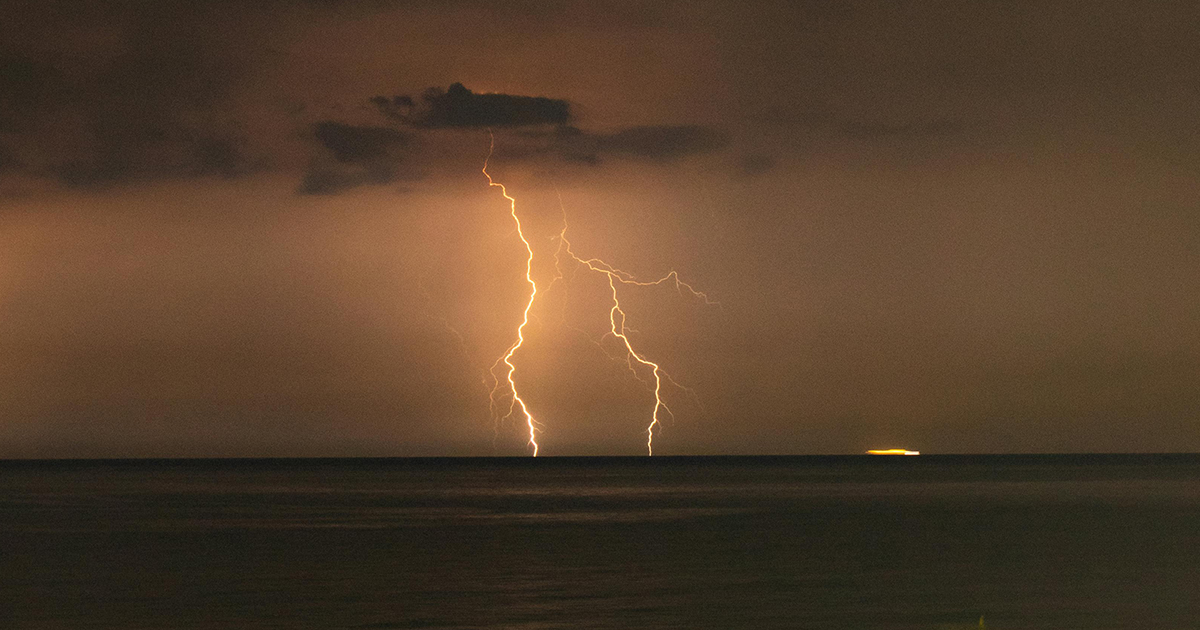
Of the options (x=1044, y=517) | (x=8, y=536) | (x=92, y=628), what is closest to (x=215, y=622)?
(x=92, y=628)

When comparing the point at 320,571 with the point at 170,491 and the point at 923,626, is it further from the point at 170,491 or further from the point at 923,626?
the point at 170,491

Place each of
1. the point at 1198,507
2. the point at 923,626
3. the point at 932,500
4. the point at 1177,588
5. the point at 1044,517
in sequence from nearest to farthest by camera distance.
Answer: the point at 923,626 < the point at 1177,588 < the point at 1044,517 < the point at 1198,507 < the point at 932,500

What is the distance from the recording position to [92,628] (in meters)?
14.0

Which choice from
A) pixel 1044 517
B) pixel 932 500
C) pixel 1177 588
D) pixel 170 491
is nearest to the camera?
pixel 1177 588

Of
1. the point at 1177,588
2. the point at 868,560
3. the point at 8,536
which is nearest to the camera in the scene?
the point at 1177,588

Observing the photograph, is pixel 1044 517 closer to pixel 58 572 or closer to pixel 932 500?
pixel 932 500

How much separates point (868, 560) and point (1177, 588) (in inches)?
208

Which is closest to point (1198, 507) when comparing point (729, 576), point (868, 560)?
point (868, 560)

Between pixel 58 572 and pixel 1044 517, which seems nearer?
pixel 58 572

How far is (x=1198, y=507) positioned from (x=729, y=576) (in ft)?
82.0

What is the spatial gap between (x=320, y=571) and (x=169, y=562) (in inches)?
129

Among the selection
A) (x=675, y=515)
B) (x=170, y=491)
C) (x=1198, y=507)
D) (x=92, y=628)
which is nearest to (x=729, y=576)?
(x=92, y=628)

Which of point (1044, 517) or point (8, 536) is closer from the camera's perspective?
point (8, 536)

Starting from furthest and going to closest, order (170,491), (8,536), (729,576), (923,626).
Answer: (170,491) → (8,536) → (729,576) → (923,626)
